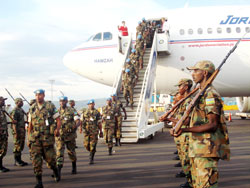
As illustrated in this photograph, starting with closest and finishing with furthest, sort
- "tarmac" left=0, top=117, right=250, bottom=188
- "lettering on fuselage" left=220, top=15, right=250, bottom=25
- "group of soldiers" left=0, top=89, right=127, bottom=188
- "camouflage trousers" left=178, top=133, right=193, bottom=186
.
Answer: "camouflage trousers" left=178, top=133, right=193, bottom=186 < "group of soldiers" left=0, top=89, right=127, bottom=188 < "tarmac" left=0, top=117, right=250, bottom=188 < "lettering on fuselage" left=220, top=15, right=250, bottom=25

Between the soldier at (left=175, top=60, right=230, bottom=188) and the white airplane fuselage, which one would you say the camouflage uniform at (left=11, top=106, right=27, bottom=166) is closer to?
the soldier at (left=175, top=60, right=230, bottom=188)

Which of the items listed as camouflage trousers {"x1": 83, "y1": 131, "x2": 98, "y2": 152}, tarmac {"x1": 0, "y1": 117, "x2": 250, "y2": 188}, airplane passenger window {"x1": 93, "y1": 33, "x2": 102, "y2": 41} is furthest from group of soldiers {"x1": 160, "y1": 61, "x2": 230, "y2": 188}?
airplane passenger window {"x1": 93, "y1": 33, "x2": 102, "y2": 41}

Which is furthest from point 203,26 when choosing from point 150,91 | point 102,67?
point 102,67

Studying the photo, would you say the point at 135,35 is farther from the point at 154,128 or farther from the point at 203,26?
the point at 154,128

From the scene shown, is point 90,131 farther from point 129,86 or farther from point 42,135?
point 129,86

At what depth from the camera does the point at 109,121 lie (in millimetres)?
8820

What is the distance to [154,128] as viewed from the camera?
427 inches

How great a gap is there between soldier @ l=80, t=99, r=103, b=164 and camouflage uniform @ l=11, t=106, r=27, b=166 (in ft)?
5.80

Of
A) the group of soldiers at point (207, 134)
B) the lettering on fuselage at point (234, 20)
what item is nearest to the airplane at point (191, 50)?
the lettering on fuselage at point (234, 20)

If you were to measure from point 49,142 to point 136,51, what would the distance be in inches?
313

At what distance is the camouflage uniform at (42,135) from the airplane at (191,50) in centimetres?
855

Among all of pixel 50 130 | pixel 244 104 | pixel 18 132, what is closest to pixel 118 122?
pixel 18 132

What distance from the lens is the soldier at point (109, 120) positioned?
332 inches

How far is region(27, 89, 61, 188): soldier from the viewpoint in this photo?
489 cm
